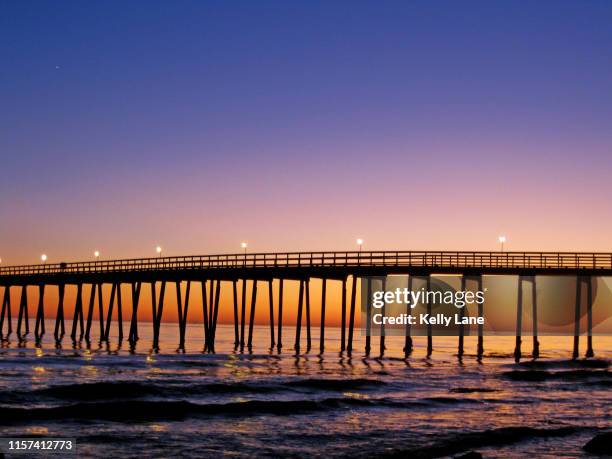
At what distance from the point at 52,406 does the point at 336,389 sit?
11.4 m

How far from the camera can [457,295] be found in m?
48.1

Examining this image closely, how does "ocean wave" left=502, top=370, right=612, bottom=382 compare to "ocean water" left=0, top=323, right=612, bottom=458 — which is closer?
"ocean water" left=0, top=323, right=612, bottom=458

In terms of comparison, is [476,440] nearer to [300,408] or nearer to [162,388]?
[300,408]

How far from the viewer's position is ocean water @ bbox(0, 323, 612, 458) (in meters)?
19.2

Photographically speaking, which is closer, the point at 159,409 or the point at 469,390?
the point at 159,409

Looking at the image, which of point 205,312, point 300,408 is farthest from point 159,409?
point 205,312

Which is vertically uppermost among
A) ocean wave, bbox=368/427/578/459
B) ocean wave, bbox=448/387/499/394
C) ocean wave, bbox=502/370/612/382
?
ocean wave, bbox=368/427/578/459

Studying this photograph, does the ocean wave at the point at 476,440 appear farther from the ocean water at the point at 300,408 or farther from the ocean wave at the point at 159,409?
the ocean wave at the point at 159,409

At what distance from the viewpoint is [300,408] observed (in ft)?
84.7

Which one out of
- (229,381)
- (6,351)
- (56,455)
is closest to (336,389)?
(229,381)

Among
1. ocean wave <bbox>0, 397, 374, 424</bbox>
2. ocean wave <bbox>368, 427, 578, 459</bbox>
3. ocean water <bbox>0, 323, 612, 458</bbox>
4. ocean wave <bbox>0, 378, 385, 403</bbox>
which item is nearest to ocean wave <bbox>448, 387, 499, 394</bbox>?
ocean water <bbox>0, 323, 612, 458</bbox>

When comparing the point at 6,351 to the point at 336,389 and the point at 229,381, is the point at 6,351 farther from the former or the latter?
the point at 336,389

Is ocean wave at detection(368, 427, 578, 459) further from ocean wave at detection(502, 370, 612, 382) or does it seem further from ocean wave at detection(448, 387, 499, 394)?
ocean wave at detection(502, 370, 612, 382)

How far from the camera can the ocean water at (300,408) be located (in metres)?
19.2
